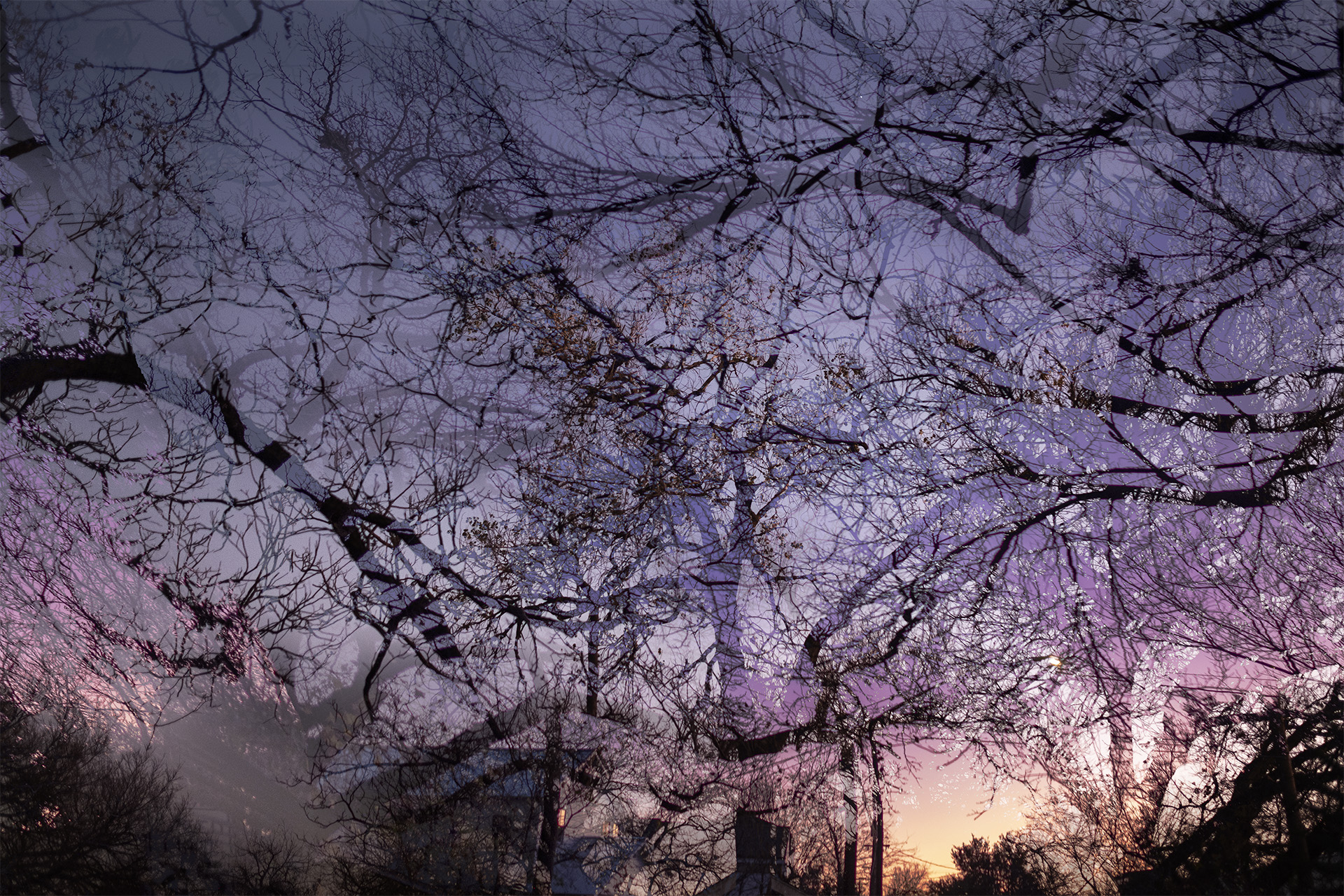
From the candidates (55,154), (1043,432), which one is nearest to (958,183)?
(1043,432)

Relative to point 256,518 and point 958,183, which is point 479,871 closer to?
point 256,518

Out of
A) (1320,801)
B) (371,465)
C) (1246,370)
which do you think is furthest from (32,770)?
(1246,370)

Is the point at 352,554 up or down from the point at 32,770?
up

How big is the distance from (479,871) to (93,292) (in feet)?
9.54

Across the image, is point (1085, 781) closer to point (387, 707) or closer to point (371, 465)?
point (387, 707)

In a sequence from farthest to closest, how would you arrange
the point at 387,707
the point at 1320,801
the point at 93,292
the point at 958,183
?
the point at 93,292, the point at 958,183, the point at 387,707, the point at 1320,801

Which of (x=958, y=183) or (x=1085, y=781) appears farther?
(x=958, y=183)

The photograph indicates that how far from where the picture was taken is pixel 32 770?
2826mm

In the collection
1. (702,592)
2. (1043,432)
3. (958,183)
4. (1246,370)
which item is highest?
(958,183)

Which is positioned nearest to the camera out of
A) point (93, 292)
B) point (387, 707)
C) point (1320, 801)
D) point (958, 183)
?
point (1320, 801)

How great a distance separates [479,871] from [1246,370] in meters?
3.42

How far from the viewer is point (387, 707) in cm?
266

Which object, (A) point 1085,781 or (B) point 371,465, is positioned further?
(B) point 371,465

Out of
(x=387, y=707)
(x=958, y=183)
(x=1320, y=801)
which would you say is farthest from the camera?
(x=958, y=183)
